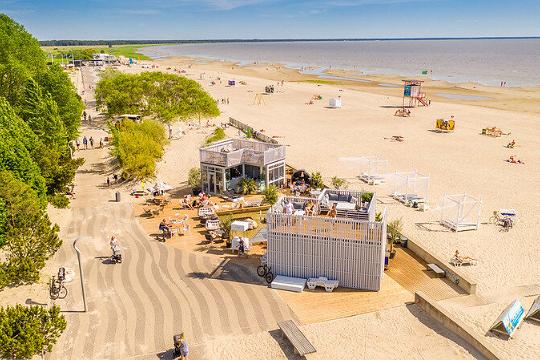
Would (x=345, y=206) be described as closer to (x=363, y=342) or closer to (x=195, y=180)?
(x=363, y=342)

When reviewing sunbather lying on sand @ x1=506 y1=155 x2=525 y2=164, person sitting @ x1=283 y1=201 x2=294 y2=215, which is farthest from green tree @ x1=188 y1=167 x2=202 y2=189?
sunbather lying on sand @ x1=506 y1=155 x2=525 y2=164

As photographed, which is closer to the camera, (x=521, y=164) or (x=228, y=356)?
(x=228, y=356)

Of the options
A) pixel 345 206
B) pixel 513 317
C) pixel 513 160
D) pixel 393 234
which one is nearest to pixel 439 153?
pixel 513 160

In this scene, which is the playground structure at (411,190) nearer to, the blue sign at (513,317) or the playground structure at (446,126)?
the blue sign at (513,317)

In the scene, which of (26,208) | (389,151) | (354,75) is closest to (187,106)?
(389,151)

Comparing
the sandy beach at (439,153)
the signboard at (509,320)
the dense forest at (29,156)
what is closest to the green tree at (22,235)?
the dense forest at (29,156)

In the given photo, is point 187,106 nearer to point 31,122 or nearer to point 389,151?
point 31,122
